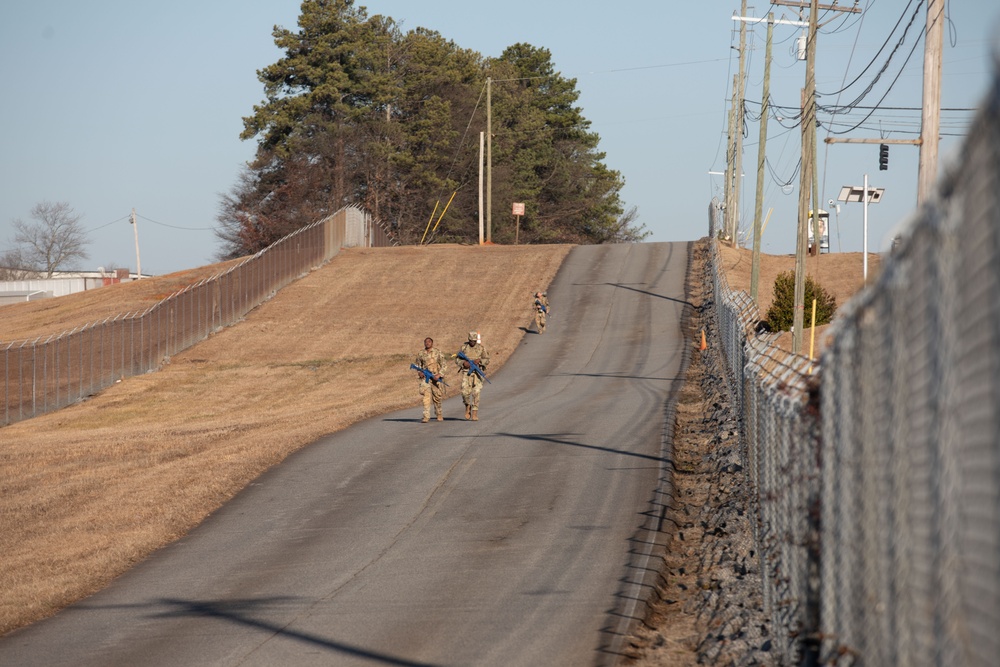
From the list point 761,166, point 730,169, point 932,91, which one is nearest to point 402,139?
point 730,169

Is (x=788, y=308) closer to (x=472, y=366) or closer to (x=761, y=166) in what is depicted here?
(x=761, y=166)

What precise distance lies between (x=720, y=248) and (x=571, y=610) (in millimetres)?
51272

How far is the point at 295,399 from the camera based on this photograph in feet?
124

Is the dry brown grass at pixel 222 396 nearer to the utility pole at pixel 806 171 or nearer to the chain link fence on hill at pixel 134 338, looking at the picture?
the chain link fence on hill at pixel 134 338

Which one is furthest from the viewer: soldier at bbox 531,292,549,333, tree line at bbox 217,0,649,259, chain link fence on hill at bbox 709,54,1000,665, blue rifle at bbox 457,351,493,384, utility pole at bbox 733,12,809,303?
tree line at bbox 217,0,649,259

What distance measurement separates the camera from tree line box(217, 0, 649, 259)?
86.4 m

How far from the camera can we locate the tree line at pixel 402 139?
283 feet

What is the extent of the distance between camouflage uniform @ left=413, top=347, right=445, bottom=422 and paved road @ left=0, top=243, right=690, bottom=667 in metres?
0.49

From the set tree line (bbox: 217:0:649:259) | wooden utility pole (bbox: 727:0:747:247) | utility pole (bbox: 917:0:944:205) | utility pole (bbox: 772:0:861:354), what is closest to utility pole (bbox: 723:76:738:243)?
wooden utility pole (bbox: 727:0:747:247)

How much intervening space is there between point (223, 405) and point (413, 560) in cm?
2509

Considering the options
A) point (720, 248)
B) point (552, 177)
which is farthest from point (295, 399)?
point (552, 177)

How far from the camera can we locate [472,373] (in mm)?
25109

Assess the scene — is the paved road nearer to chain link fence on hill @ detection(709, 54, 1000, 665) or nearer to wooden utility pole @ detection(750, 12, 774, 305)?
chain link fence on hill @ detection(709, 54, 1000, 665)

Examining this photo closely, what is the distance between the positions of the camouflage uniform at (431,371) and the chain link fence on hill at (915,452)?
1813 centimetres
